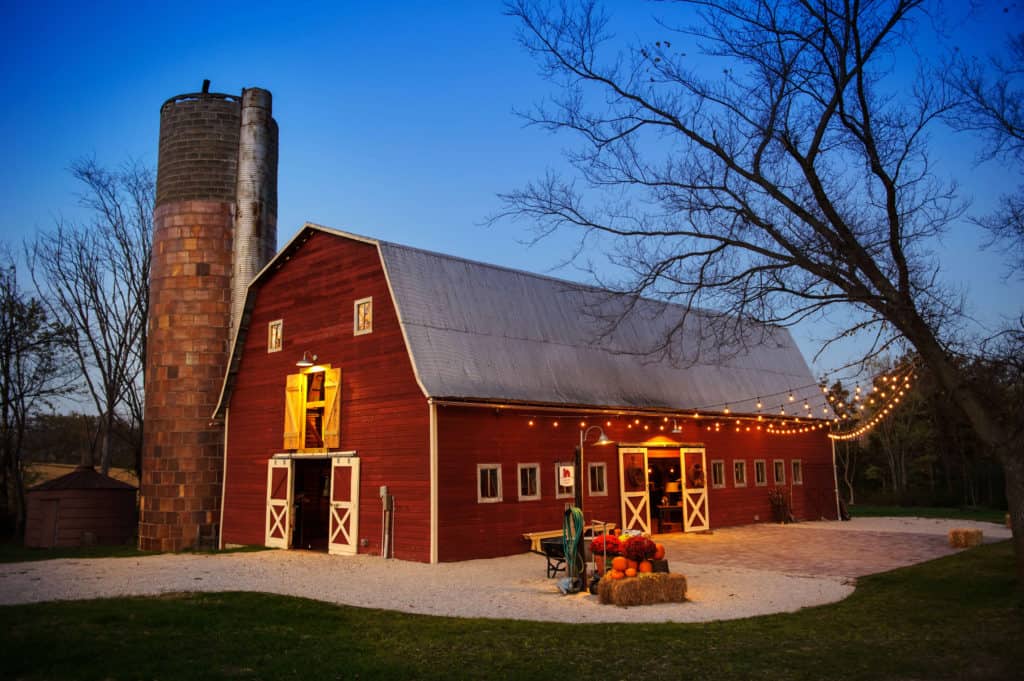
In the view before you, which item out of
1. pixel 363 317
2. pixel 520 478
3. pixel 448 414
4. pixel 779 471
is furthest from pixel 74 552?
pixel 779 471

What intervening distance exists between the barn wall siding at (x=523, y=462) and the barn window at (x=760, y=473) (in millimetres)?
668

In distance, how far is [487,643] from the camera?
27.6 feet

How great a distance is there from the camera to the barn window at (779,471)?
25408mm

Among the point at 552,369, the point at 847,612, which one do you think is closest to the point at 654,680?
the point at 847,612

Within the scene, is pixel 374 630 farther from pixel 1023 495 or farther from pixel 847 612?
pixel 1023 495

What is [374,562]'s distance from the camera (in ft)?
51.9

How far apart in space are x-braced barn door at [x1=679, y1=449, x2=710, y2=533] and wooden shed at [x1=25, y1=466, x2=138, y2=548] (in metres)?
16.8

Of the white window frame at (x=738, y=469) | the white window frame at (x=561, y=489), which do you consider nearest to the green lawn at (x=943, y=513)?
the white window frame at (x=738, y=469)

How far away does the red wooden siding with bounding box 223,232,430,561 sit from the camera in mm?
16406

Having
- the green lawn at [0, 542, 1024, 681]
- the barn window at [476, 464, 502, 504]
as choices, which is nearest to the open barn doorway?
the barn window at [476, 464, 502, 504]

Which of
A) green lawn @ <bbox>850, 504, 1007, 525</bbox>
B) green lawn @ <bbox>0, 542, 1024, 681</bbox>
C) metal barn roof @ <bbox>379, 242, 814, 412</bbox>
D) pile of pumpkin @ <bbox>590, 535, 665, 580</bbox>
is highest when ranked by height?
metal barn roof @ <bbox>379, 242, 814, 412</bbox>

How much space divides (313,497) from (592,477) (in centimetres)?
758

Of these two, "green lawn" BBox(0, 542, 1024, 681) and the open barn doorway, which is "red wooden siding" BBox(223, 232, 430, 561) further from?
"green lawn" BBox(0, 542, 1024, 681)

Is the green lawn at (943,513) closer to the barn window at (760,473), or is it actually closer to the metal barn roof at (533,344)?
the barn window at (760,473)
